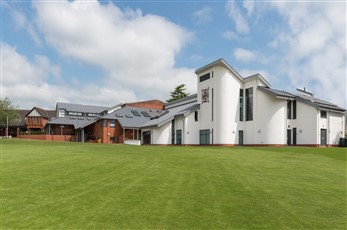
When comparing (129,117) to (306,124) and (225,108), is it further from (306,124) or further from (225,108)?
(306,124)

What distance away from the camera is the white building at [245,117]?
3825 centimetres

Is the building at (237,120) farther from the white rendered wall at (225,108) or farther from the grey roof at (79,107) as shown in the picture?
the grey roof at (79,107)

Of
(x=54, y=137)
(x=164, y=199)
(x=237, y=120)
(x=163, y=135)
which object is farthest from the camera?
(x=54, y=137)

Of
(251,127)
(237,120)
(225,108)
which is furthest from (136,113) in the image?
(251,127)

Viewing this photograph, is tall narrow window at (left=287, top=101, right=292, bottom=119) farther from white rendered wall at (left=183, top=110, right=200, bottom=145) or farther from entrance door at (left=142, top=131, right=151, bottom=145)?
entrance door at (left=142, top=131, right=151, bottom=145)

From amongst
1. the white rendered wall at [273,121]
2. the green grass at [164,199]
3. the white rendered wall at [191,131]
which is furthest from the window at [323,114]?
the green grass at [164,199]

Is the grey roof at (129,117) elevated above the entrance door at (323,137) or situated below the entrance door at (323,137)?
above

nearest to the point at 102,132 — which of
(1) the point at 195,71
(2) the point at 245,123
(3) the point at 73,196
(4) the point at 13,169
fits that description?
(1) the point at 195,71

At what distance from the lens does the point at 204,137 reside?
44.9m

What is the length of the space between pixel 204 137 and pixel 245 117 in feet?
23.2

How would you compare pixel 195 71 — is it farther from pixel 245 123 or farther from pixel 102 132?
pixel 102 132

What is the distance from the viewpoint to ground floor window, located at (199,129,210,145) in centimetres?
4400

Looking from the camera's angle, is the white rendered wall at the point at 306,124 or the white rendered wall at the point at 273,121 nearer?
the white rendered wall at the point at 306,124

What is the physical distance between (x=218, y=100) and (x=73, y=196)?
35.4 meters
